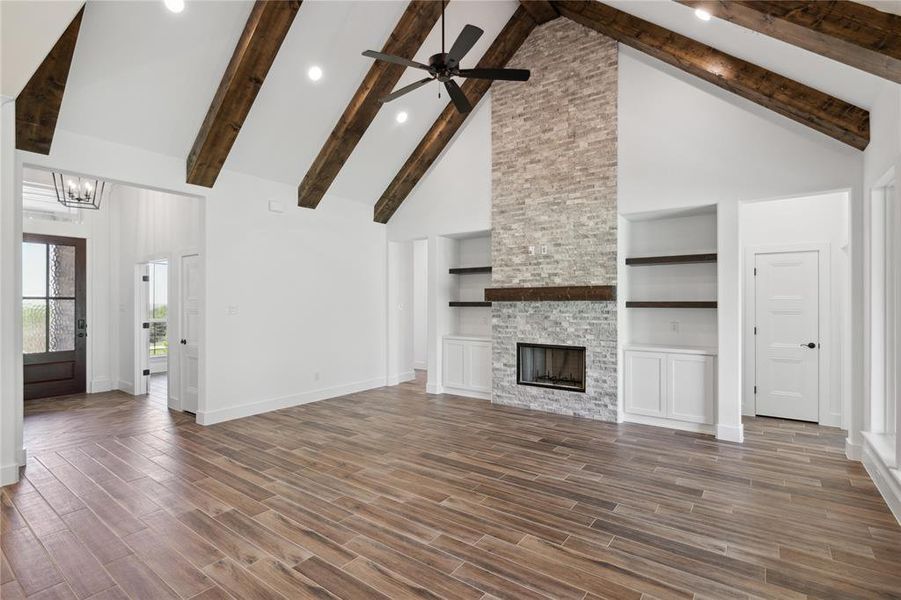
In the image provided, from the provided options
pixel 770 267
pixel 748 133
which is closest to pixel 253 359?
pixel 748 133

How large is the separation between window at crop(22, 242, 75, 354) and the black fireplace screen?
708cm

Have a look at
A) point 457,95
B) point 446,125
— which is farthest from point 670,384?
point 446,125

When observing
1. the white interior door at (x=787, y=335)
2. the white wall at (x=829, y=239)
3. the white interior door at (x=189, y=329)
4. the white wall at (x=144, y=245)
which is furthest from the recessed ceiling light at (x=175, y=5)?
the white interior door at (x=787, y=335)

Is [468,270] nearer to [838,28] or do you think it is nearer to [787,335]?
[787,335]

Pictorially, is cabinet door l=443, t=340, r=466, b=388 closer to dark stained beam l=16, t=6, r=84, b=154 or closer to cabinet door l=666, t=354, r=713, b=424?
cabinet door l=666, t=354, r=713, b=424

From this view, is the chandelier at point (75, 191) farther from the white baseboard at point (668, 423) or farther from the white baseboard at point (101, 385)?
the white baseboard at point (668, 423)

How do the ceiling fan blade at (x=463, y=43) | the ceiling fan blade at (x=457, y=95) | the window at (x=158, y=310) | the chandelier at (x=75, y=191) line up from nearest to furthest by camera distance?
1. the ceiling fan blade at (x=463, y=43)
2. the ceiling fan blade at (x=457, y=95)
3. the chandelier at (x=75, y=191)
4. the window at (x=158, y=310)

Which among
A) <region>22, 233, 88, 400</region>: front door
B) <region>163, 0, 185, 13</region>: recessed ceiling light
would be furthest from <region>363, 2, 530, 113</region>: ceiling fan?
<region>22, 233, 88, 400</region>: front door

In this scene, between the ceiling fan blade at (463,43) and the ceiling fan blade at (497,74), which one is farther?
the ceiling fan blade at (497,74)

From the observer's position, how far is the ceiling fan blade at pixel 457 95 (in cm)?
415

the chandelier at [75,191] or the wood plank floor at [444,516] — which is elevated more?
the chandelier at [75,191]

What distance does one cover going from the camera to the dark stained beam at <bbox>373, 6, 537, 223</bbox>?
586 cm

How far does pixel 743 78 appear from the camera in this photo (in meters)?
4.08

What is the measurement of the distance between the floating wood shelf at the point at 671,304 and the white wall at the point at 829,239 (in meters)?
1.26
